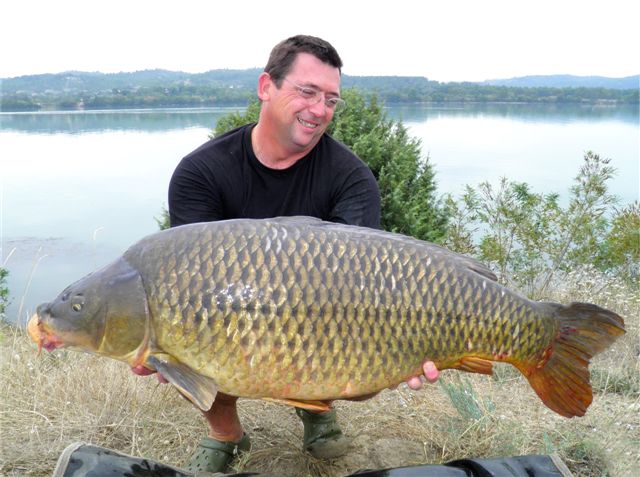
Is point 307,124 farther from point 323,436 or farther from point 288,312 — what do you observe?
point 323,436

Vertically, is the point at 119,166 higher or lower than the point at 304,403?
lower

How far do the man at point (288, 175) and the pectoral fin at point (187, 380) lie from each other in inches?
23.9

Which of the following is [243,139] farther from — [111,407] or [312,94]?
[111,407]

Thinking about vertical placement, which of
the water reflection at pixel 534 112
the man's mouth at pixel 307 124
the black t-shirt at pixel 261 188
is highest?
the man's mouth at pixel 307 124

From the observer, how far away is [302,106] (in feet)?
6.45

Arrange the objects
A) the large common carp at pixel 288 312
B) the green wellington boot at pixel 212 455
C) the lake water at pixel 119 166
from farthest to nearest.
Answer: the lake water at pixel 119 166 < the green wellington boot at pixel 212 455 < the large common carp at pixel 288 312

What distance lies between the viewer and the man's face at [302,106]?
196 cm

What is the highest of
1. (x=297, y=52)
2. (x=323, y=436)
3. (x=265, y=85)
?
(x=297, y=52)

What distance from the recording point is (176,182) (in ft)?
6.50

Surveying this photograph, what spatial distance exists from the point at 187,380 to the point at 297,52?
111cm

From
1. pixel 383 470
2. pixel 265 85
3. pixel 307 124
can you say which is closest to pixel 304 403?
pixel 383 470

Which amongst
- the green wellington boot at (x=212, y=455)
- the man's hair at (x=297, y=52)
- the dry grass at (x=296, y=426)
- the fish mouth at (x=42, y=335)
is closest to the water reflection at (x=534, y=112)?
the dry grass at (x=296, y=426)

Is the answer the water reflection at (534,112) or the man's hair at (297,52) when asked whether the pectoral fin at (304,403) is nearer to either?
the man's hair at (297,52)

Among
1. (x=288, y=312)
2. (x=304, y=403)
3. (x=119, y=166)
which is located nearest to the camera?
(x=288, y=312)
